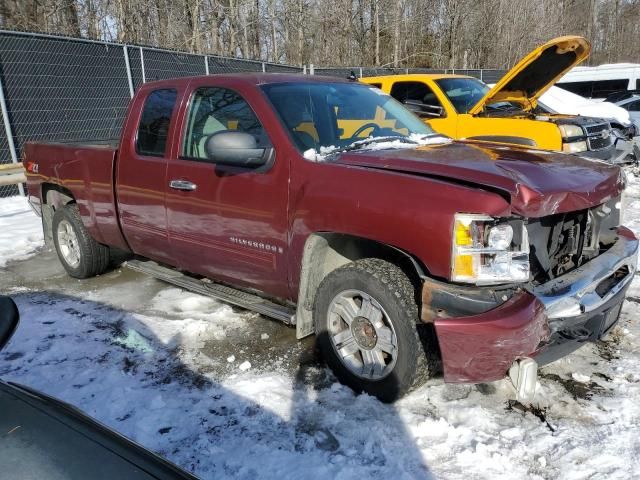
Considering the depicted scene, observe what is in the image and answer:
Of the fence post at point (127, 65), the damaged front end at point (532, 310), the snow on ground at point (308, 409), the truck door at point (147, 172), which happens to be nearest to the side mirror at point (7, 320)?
the snow on ground at point (308, 409)

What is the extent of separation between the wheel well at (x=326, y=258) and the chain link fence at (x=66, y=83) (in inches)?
266

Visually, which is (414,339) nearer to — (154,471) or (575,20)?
(154,471)

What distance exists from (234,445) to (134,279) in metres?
3.21

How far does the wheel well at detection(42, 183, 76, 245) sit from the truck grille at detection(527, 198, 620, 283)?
4490mm

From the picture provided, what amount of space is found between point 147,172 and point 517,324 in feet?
10.1

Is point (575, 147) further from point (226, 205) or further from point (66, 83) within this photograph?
point (66, 83)

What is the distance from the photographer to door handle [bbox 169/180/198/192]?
13.1 feet

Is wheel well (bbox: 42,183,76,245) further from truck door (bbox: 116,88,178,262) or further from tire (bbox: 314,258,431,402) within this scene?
tire (bbox: 314,258,431,402)

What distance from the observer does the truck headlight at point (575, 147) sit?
722cm

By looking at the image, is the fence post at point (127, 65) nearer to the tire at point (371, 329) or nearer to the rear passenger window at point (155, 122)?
the rear passenger window at point (155, 122)

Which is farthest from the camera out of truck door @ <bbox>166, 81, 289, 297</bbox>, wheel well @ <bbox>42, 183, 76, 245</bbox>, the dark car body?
wheel well @ <bbox>42, 183, 76, 245</bbox>

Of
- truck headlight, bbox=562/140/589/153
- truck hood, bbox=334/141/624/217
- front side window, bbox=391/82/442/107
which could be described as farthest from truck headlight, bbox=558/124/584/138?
truck hood, bbox=334/141/624/217

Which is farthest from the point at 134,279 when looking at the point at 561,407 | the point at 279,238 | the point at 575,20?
the point at 575,20

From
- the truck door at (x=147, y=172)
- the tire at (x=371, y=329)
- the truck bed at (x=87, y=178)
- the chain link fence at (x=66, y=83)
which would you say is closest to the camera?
the tire at (x=371, y=329)
